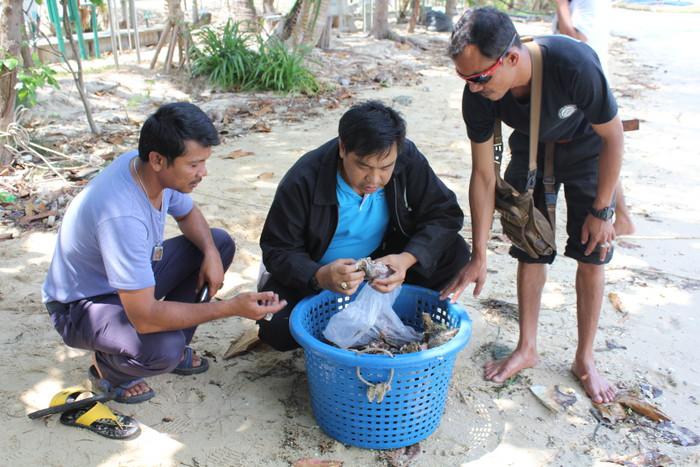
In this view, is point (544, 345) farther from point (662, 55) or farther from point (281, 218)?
point (662, 55)

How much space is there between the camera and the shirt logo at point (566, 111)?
2340mm

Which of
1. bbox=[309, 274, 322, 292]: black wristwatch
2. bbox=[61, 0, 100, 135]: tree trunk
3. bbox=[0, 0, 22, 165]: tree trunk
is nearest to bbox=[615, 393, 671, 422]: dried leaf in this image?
bbox=[309, 274, 322, 292]: black wristwatch

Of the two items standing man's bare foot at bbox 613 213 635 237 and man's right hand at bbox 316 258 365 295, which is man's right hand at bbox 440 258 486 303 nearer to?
man's right hand at bbox 316 258 365 295

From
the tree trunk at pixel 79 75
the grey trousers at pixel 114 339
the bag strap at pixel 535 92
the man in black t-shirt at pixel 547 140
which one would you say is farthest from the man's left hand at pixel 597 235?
the tree trunk at pixel 79 75

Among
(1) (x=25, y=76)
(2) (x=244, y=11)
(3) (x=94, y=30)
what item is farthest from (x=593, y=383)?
(3) (x=94, y=30)

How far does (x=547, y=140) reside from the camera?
8.25ft

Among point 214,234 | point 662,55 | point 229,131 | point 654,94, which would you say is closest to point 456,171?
point 229,131

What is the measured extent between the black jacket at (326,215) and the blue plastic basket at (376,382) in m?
0.19

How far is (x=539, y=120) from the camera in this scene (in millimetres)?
2383

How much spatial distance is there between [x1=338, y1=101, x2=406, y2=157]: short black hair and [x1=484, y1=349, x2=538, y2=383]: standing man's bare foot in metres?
1.11

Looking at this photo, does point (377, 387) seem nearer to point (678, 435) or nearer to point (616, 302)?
point (678, 435)

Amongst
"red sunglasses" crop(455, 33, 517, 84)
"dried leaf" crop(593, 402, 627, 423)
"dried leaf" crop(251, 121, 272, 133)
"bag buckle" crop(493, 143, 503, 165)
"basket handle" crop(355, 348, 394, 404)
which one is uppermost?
"red sunglasses" crop(455, 33, 517, 84)

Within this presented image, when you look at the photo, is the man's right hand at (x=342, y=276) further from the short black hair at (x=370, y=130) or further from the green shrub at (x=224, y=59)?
the green shrub at (x=224, y=59)

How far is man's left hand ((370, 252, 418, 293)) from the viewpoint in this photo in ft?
7.91
